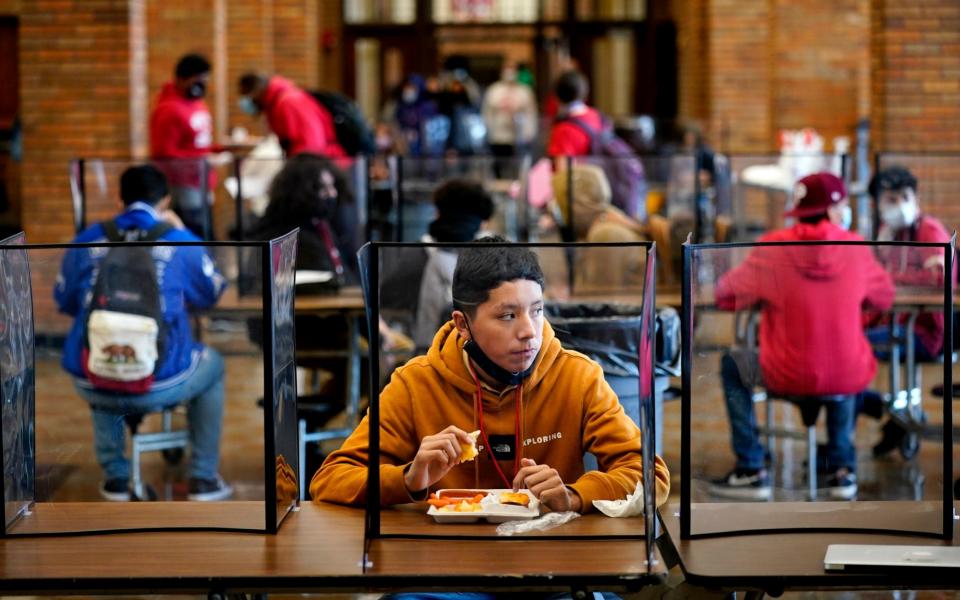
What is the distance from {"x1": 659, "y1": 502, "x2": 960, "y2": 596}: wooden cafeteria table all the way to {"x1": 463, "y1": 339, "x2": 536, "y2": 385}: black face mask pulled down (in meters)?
0.41

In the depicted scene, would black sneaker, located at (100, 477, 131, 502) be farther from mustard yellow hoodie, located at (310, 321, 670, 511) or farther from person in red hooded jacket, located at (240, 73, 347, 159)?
person in red hooded jacket, located at (240, 73, 347, 159)

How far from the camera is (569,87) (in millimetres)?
10578

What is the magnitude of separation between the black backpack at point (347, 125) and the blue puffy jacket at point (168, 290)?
4476mm

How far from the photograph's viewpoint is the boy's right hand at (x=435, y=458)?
→ 10.8 feet

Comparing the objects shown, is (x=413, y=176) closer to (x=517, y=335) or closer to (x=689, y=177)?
(x=689, y=177)

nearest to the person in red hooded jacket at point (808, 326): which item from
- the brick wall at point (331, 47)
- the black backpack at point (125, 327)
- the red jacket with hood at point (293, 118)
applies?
the black backpack at point (125, 327)

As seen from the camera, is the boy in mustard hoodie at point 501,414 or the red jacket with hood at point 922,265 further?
the red jacket with hood at point 922,265

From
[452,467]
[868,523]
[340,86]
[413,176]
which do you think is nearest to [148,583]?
[452,467]

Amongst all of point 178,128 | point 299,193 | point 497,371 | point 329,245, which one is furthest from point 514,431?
point 178,128

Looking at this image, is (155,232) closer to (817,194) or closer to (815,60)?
(817,194)

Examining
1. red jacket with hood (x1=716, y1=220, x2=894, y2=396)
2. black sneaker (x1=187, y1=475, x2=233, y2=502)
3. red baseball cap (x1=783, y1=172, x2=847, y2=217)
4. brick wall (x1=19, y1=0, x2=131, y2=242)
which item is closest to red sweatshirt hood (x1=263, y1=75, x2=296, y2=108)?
brick wall (x1=19, y1=0, x2=131, y2=242)

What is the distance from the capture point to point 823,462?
6.46 m

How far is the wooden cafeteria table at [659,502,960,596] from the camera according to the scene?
9.82ft

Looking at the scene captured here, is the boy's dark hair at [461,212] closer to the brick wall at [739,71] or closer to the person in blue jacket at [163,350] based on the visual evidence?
the person in blue jacket at [163,350]
